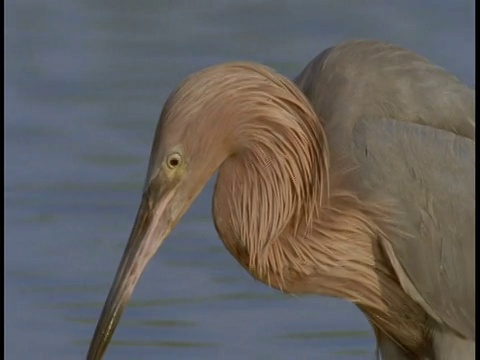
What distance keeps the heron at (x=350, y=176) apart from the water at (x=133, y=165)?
75.7 inches

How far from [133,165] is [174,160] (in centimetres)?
360

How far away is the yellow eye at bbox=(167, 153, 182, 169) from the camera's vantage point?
6.80 m

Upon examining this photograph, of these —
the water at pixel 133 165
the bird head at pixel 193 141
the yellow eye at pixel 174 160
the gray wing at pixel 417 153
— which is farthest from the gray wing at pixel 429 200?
the water at pixel 133 165

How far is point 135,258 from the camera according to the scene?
6.78 metres

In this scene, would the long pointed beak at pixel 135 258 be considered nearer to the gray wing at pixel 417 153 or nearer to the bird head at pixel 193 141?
the bird head at pixel 193 141

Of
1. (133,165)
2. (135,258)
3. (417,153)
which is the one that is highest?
(417,153)

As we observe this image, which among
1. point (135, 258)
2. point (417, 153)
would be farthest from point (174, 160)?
point (417, 153)

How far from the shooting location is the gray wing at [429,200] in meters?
7.15

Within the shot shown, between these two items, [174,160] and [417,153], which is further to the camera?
[417,153]

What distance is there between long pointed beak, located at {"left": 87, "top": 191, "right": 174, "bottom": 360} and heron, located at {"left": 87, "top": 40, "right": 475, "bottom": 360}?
0.37 ft

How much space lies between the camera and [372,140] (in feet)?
23.4

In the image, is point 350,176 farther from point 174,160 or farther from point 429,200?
point 174,160

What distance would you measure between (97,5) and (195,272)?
335cm

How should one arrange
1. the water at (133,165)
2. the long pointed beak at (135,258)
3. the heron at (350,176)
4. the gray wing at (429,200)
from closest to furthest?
the long pointed beak at (135,258) → the heron at (350,176) → the gray wing at (429,200) → the water at (133,165)
